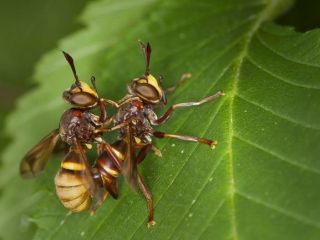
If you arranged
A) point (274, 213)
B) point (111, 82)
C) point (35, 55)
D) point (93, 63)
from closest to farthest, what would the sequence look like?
point (274, 213) → point (111, 82) → point (93, 63) → point (35, 55)

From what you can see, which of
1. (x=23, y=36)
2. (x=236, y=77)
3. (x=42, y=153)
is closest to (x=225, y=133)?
(x=236, y=77)

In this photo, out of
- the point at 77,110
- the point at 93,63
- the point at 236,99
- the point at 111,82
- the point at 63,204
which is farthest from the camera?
the point at 93,63

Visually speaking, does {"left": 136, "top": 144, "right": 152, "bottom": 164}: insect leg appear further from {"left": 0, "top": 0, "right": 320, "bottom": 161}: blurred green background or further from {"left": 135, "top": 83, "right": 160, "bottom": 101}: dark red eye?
{"left": 0, "top": 0, "right": 320, "bottom": 161}: blurred green background

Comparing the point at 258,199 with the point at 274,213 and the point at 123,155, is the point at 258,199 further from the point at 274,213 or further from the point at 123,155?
the point at 123,155

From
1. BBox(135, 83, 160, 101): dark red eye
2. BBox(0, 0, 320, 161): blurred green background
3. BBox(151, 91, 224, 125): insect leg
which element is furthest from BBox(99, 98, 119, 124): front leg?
BBox(0, 0, 320, 161): blurred green background

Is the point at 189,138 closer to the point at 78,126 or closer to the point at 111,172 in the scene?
the point at 111,172

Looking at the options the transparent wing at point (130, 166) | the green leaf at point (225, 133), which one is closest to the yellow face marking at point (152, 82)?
the green leaf at point (225, 133)

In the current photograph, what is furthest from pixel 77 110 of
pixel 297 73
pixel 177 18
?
pixel 297 73

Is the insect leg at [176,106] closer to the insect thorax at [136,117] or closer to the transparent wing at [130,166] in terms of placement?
the insect thorax at [136,117]
